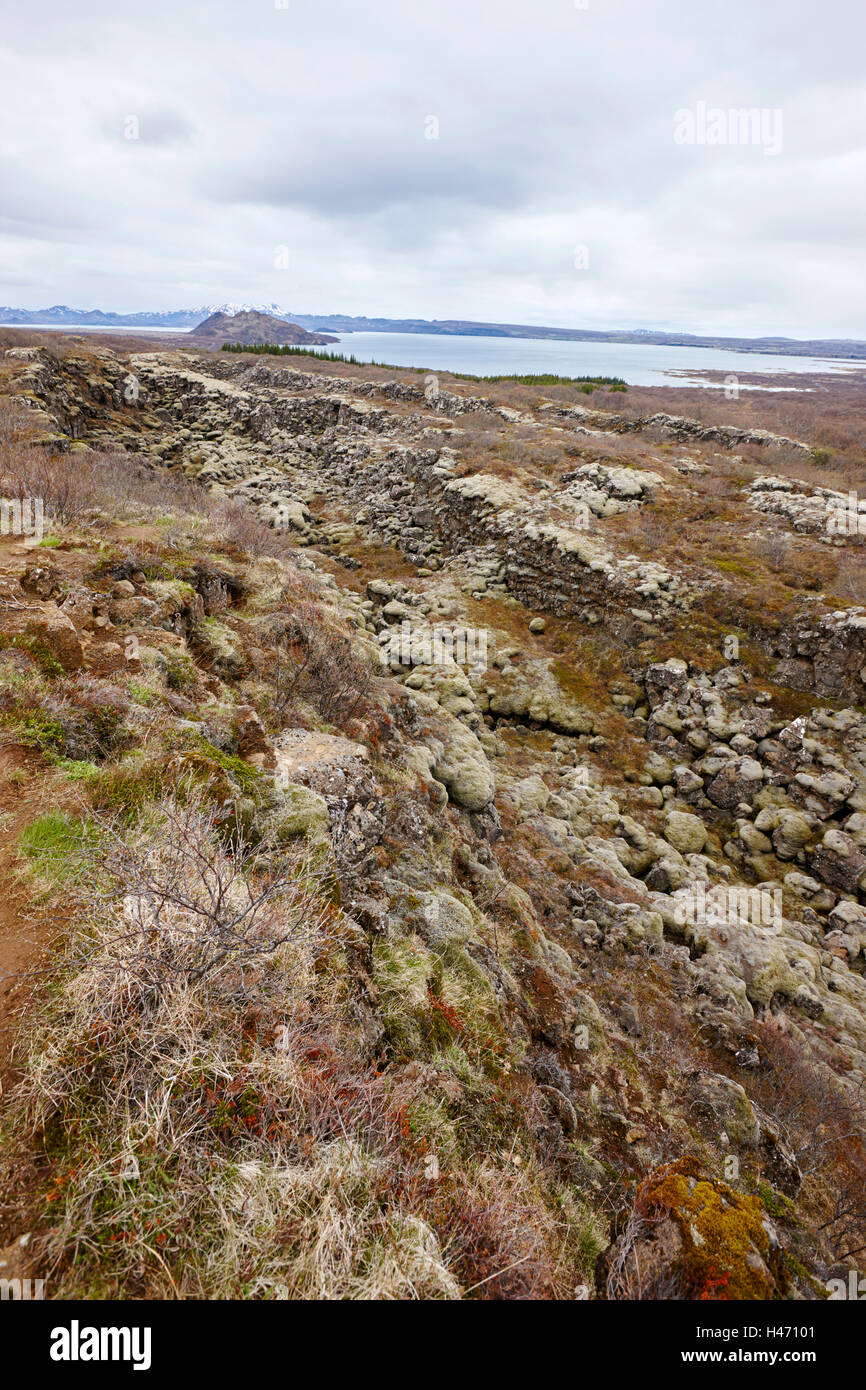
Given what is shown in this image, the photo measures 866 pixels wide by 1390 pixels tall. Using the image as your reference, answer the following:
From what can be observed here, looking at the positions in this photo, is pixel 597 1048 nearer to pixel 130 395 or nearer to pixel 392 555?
pixel 392 555

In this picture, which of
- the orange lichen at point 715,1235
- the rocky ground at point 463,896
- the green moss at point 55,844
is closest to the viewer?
the rocky ground at point 463,896

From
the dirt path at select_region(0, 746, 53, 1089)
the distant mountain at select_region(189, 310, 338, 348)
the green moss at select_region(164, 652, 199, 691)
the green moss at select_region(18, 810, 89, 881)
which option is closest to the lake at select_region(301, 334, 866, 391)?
the distant mountain at select_region(189, 310, 338, 348)

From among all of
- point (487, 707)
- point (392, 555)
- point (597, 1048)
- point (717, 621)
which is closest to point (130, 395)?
point (392, 555)

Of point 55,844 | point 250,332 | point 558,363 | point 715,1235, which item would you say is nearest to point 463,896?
point 715,1235

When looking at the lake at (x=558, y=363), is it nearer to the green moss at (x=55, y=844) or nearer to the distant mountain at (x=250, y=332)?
the distant mountain at (x=250, y=332)

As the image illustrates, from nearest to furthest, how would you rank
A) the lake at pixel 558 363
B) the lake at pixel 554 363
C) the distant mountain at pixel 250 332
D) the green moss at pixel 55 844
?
1. the green moss at pixel 55 844
2. the lake at pixel 554 363
3. the lake at pixel 558 363
4. the distant mountain at pixel 250 332

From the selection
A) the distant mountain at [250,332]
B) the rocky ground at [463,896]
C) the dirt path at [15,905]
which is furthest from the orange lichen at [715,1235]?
the distant mountain at [250,332]

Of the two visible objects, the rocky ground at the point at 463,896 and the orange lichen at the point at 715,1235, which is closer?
the rocky ground at the point at 463,896

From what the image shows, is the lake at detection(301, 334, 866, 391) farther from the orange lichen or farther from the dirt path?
the orange lichen
